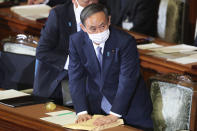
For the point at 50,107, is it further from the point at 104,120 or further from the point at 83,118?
the point at 104,120

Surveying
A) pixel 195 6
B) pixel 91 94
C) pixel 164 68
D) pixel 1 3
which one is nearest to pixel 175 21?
pixel 195 6

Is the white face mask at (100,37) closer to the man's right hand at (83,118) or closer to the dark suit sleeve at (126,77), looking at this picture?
the dark suit sleeve at (126,77)

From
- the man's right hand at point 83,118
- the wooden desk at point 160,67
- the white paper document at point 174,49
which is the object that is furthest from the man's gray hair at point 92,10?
the white paper document at point 174,49

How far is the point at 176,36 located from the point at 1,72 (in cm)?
247

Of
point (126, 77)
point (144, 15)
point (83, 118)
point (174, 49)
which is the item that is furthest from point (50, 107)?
point (144, 15)

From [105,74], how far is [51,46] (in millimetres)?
787

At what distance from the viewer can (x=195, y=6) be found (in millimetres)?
7027

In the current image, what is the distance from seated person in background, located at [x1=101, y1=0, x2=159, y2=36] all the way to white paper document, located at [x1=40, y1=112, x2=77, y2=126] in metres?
3.11

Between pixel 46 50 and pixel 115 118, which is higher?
pixel 46 50

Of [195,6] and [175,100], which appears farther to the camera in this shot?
[195,6]

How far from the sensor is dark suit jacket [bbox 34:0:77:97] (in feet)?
13.5

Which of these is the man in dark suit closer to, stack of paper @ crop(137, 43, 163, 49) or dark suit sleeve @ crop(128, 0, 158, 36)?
stack of paper @ crop(137, 43, 163, 49)

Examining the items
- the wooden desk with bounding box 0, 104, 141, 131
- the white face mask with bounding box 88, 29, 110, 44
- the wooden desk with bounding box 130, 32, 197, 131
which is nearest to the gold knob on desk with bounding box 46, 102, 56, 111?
the wooden desk with bounding box 0, 104, 141, 131

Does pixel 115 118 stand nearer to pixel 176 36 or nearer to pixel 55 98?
pixel 55 98
